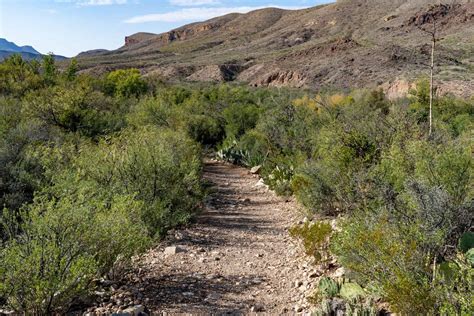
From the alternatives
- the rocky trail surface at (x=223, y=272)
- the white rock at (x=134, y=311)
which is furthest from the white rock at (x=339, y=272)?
the white rock at (x=134, y=311)

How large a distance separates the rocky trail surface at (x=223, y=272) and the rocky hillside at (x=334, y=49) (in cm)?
1868

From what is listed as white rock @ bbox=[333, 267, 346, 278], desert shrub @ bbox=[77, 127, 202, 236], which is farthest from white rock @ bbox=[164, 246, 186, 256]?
white rock @ bbox=[333, 267, 346, 278]

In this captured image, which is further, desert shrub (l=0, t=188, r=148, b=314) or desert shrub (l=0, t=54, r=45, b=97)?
desert shrub (l=0, t=54, r=45, b=97)

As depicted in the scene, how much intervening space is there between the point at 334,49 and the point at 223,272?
5848 cm

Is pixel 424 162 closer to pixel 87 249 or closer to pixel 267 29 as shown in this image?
pixel 87 249

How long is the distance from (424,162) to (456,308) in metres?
4.02

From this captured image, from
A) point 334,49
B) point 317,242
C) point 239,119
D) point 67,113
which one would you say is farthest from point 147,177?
point 334,49

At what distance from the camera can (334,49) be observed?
62.8 metres

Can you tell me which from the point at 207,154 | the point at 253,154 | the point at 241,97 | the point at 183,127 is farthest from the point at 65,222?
the point at 241,97

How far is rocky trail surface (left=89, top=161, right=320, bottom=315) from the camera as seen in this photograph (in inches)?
265

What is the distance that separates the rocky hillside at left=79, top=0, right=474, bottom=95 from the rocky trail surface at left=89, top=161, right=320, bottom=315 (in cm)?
1868

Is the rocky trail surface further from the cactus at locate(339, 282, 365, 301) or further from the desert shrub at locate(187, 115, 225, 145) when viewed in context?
the desert shrub at locate(187, 115, 225, 145)

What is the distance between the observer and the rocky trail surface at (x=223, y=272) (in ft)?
22.0

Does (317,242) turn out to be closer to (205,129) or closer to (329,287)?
(329,287)
